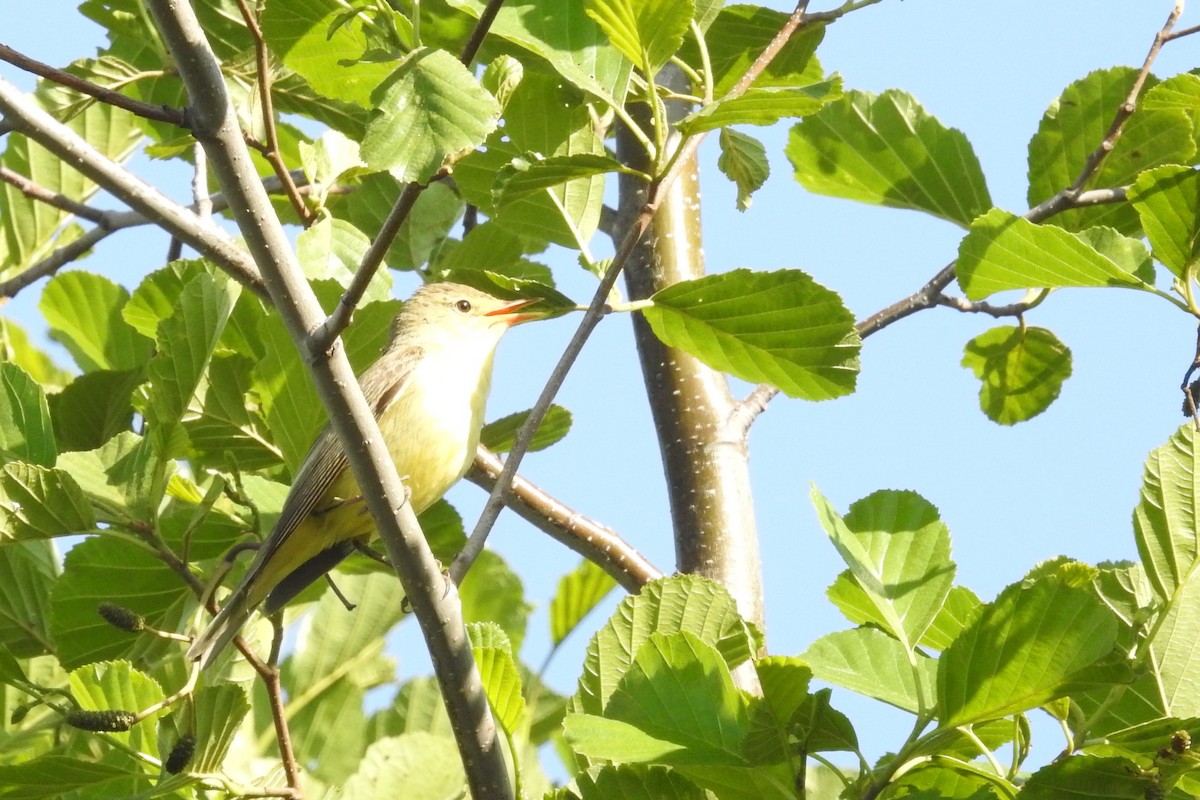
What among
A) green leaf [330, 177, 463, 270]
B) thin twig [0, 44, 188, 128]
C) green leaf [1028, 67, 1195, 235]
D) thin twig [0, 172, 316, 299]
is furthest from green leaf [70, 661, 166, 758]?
green leaf [1028, 67, 1195, 235]

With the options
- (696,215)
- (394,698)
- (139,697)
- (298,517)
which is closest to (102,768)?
(139,697)

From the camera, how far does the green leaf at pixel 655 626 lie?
8.05 ft

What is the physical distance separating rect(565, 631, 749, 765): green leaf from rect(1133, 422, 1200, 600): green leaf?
71 centimetres

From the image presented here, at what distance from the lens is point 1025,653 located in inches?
80.4

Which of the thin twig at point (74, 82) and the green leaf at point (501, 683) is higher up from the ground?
the thin twig at point (74, 82)

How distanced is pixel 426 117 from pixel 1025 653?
1.21m

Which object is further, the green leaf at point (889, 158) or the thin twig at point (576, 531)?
the thin twig at point (576, 531)

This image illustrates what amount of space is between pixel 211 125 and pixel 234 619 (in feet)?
4.70

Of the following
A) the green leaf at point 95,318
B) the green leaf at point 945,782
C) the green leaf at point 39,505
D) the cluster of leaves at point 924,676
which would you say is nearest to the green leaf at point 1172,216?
the cluster of leaves at point 924,676

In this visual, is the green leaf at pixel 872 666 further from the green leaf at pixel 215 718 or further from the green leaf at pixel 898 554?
the green leaf at pixel 215 718

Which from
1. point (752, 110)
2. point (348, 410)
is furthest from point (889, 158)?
point (348, 410)

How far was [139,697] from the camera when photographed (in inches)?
97.6

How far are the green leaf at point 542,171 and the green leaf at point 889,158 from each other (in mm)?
1428

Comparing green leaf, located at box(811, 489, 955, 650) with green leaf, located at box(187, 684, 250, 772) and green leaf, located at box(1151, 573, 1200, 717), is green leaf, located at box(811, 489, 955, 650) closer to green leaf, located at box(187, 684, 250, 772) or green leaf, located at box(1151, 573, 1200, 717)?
green leaf, located at box(1151, 573, 1200, 717)
